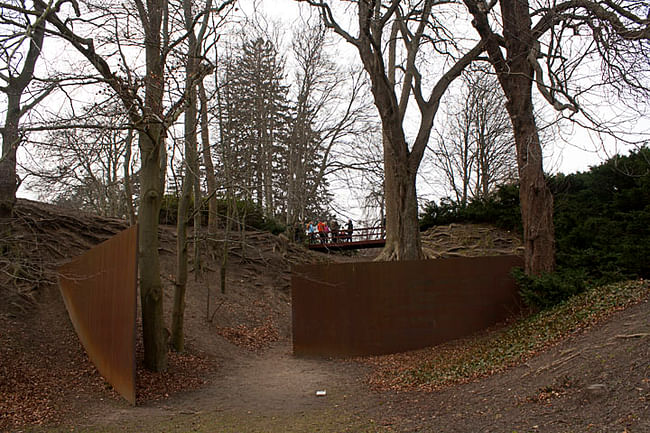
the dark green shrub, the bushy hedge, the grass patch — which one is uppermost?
the bushy hedge

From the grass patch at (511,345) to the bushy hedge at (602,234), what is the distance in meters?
0.46

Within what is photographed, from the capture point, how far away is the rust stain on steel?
7.17m

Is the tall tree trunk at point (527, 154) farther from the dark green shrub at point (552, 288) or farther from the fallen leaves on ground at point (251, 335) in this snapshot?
the fallen leaves on ground at point (251, 335)

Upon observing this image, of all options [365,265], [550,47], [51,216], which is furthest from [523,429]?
[51,216]

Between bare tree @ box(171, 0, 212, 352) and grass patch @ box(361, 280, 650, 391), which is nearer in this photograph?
grass patch @ box(361, 280, 650, 391)

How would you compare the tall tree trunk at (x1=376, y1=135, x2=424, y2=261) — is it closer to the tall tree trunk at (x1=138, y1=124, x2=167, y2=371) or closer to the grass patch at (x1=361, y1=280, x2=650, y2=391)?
the grass patch at (x1=361, y1=280, x2=650, y2=391)

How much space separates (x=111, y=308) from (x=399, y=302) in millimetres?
5901

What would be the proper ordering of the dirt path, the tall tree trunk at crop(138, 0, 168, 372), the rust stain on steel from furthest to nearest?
the tall tree trunk at crop(138, 0, 168, 372) → the rust stain on steel → the dirt path

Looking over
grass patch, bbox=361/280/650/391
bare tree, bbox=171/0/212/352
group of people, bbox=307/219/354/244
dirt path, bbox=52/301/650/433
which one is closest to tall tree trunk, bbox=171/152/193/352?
bare tree, bbox=171/0/212/352

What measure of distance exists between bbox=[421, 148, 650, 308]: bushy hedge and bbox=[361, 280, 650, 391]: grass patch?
0.46m

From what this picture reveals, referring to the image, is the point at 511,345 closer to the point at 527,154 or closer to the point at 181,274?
the point at 527,154

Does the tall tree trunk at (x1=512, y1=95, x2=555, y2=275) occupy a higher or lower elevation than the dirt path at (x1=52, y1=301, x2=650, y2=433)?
higher

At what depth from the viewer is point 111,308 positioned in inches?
312

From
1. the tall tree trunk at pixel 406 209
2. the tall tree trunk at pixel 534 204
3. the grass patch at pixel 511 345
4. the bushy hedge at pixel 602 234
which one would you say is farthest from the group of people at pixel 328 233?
the grass patch at pixel 511 345
